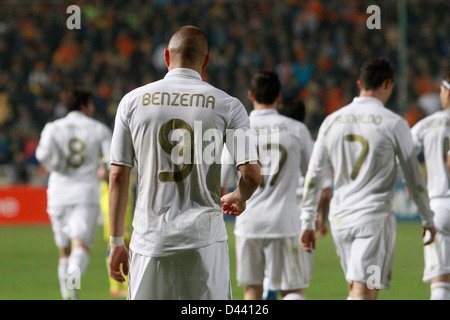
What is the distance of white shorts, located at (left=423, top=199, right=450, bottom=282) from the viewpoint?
696 centimetres

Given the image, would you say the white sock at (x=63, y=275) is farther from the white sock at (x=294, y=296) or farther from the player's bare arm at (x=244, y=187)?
the player's bare arm at (x=244, y=187)

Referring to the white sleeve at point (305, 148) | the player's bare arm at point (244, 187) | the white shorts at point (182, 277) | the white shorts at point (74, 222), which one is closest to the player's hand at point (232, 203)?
the player's bare arm at point (244, 187)

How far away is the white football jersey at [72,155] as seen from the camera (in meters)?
9.16

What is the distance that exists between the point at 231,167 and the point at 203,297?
103 inches

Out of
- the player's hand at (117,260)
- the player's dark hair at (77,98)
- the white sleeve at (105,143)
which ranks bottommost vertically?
the player's hand at (117,260)

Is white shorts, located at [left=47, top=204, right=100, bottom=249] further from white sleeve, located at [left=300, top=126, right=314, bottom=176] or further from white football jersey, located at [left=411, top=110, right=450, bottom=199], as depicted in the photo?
white football jersey, located at [left=411, top=110, right=450, bottom=199]

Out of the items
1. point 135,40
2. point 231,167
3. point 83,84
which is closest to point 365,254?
point 231,167

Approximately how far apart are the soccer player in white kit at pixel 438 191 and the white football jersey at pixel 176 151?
117 inches

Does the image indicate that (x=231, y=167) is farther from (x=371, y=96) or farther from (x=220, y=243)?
(x=220, y=243)

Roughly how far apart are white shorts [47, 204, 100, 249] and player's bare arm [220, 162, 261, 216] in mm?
4735

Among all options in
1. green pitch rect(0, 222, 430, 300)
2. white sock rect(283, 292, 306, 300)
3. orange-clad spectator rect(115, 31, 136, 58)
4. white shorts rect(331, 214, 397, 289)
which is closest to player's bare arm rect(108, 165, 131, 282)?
white shorts rect(331, 214, 397, 289)

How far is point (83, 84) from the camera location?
2081cm
